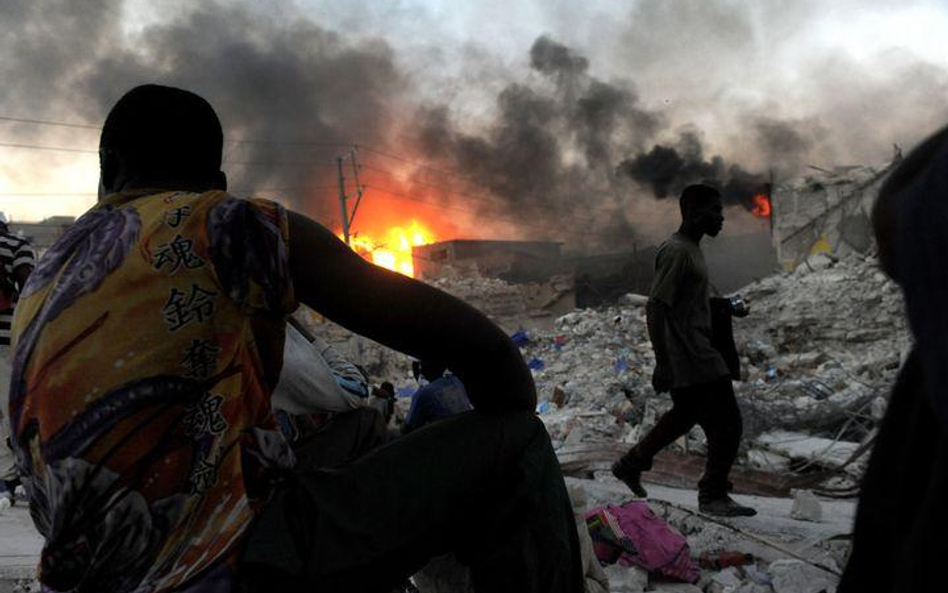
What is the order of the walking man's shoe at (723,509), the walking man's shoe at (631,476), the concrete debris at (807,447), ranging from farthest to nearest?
the concrete debris at (807,447) < the walking man's shoe at (631,476) < the walking man's shoe at (723,509)

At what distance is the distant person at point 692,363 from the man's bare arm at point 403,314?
2516mm

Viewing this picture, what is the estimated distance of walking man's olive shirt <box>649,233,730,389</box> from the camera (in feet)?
12.1

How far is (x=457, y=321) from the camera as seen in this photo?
4.35ft

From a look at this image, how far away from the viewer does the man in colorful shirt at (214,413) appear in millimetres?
1133

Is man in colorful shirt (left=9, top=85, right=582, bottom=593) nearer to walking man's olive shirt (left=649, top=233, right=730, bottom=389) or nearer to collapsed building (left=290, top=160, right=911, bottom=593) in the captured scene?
collapsed building (left=290, top=160, right=911, bottom=593)

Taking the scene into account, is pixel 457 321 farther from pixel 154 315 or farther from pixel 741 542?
pixel 741 542

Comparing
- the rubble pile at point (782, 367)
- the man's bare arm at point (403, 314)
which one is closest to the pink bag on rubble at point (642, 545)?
the rubble pile at point (782, 367)

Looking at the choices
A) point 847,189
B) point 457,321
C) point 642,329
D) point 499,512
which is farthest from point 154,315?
point 847,189

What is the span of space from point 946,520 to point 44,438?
122cm

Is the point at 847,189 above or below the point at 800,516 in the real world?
above

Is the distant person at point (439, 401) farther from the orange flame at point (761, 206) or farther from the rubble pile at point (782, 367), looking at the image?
the orange flame at point (761, 206)

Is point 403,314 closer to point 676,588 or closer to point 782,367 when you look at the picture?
point 676,588

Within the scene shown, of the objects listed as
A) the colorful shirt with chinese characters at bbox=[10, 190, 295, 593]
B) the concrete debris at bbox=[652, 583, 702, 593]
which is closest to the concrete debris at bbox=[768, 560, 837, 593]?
the concrete debris at bbox=[652, 583, 702, 593]

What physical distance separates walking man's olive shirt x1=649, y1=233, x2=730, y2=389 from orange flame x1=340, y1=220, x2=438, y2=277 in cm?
3511
